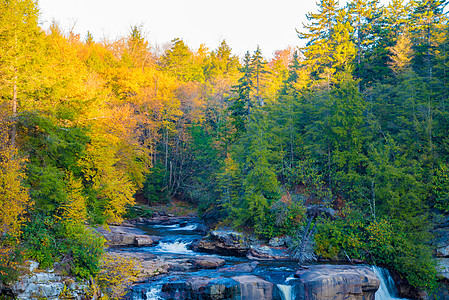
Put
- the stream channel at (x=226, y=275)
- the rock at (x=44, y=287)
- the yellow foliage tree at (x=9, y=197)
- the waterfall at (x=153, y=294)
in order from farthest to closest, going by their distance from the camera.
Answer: the stream channel at (x=226, y=275) → the waterfall at (x=153, y=294) → the yellow foliage tree at (x=9, y=197) → the rock at (x=44, y=287)

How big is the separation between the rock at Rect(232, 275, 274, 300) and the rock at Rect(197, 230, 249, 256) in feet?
20.1

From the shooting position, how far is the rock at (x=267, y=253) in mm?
20250

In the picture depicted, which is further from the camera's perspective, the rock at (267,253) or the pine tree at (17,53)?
the rock at (267,253)

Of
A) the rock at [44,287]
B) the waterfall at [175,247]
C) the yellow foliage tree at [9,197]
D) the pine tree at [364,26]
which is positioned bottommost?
the waterfall at [175,247]

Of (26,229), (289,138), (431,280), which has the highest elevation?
(289,138)

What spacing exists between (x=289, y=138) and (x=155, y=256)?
49.0 feet

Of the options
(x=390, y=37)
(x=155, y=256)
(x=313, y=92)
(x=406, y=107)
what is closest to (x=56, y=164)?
(x=155, y=256)

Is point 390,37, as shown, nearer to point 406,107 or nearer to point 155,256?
point 406,107

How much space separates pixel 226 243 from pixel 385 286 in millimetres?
9888

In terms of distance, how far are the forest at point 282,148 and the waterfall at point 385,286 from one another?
0.78 metres

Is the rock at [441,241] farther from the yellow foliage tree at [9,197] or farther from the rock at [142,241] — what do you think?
the yellow foliage tree at [9,197]

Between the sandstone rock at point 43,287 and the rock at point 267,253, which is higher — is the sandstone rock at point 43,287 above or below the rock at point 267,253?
above

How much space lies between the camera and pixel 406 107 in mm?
23328

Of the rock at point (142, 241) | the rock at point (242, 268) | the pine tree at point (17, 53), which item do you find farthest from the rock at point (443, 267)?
the pine tree at point (17, 53)
